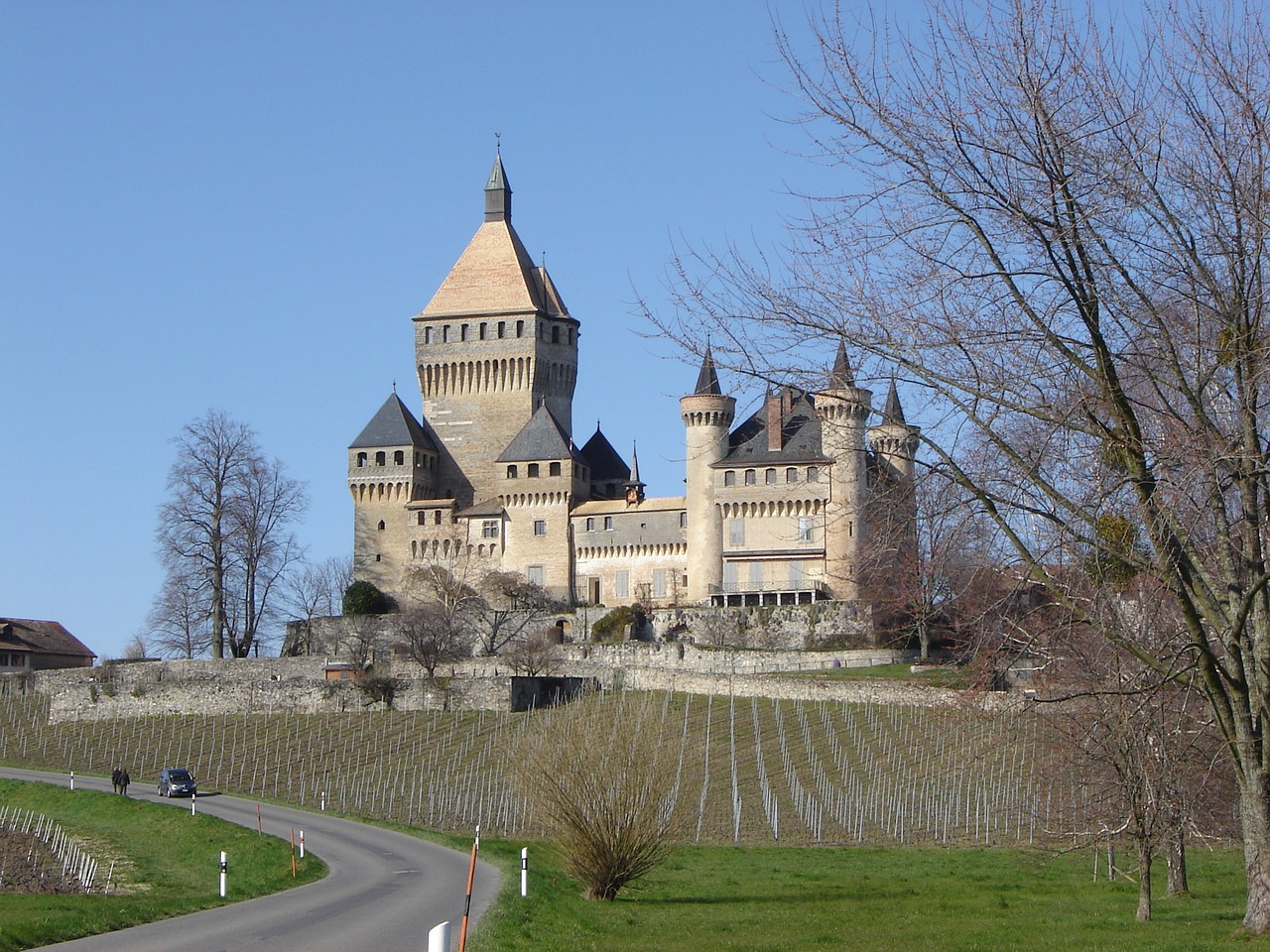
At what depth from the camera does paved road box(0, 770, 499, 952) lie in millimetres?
15680

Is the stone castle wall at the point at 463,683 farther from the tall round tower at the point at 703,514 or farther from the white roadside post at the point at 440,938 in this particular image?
the white roadside post at the point at 440,938

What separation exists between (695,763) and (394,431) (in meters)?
35.8

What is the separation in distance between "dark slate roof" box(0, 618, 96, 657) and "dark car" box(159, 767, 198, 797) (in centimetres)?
4887

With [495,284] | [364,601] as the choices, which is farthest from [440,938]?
[495,284]

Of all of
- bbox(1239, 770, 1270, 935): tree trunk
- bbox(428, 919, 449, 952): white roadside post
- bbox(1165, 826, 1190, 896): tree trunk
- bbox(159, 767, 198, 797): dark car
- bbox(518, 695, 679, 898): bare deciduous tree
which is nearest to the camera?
bbox(428, 919, 449, 952): white roadside post

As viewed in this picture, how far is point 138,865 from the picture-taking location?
2792cm

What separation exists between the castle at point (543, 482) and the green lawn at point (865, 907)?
30.6 metres

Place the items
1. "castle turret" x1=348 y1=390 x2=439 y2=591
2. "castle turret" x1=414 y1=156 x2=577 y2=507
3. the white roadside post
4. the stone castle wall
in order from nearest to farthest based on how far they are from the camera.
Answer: the white roadside post < the stone castle wall < "castle turret" x1=348 y1=390 x2=439 y2=591 < "castle turret" x1=414 y1=156 x2=577 y2=507

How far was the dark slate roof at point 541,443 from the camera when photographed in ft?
240

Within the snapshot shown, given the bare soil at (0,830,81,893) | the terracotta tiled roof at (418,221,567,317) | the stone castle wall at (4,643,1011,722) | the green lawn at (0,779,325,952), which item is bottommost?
the bare soil at (0,830,81,893)

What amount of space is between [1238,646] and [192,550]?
58.5 m

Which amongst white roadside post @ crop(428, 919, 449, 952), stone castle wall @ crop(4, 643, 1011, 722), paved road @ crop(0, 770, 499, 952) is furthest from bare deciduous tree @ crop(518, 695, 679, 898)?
stone castle wall @ crop(4, 643, 1011, 722)

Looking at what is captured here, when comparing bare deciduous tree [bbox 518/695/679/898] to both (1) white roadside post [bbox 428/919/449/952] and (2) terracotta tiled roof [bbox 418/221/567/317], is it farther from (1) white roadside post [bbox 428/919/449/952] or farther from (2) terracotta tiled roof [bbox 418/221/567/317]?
(2) terracotta tiled roof [bbox 418/221/567/317]

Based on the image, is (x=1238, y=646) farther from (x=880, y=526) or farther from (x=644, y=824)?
(x=644, y=824)
